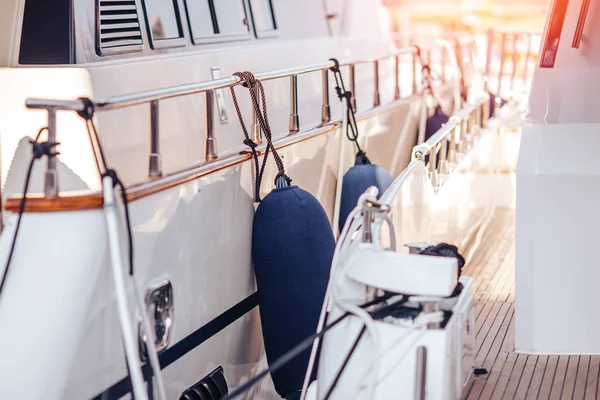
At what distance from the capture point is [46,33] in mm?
3297

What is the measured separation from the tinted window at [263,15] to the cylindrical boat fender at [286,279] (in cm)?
151

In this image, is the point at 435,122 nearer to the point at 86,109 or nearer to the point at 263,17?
the point at 263,17

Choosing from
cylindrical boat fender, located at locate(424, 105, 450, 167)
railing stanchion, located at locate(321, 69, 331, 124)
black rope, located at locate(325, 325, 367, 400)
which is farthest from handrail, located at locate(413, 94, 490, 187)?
black rope, located at locate(325, 325, 367, 400)

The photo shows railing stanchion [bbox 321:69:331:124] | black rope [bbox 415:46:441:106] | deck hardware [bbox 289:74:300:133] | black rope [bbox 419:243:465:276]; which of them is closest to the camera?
black rope [bbox 419:243:465:276]

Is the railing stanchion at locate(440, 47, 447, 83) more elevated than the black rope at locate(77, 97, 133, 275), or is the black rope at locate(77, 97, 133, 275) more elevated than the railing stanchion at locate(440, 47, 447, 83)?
the black rope at locate(77, 97, 133, 275)

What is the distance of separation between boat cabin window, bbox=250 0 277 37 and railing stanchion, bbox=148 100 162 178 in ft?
6.79

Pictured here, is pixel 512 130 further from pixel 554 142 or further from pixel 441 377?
pixel 441 377

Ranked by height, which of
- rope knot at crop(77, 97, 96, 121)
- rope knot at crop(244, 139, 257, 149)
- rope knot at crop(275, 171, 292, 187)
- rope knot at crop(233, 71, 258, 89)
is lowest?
rope knot at crop(275, 171, 292, 187)

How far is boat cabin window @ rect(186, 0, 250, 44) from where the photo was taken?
4.25 meters

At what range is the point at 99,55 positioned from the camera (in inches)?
135

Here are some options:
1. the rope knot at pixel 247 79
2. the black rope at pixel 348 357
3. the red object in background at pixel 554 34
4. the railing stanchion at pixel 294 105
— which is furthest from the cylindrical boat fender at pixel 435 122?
the black rope at pixel 348 357

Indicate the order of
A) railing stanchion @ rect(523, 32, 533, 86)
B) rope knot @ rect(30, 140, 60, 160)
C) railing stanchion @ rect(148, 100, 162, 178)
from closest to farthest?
rope knot @ rect(30, 140, 60, 160) < railing stanchion @ rect(148, 100, 162, 178) < railing stanchion @ rect(523, 32, 533, 86)

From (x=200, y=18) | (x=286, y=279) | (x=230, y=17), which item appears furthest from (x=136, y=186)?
(x=230, y=17)

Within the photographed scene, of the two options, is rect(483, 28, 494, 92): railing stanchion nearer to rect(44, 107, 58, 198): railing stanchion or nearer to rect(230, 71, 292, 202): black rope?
rect(230, 71, 292, 202): black rope
